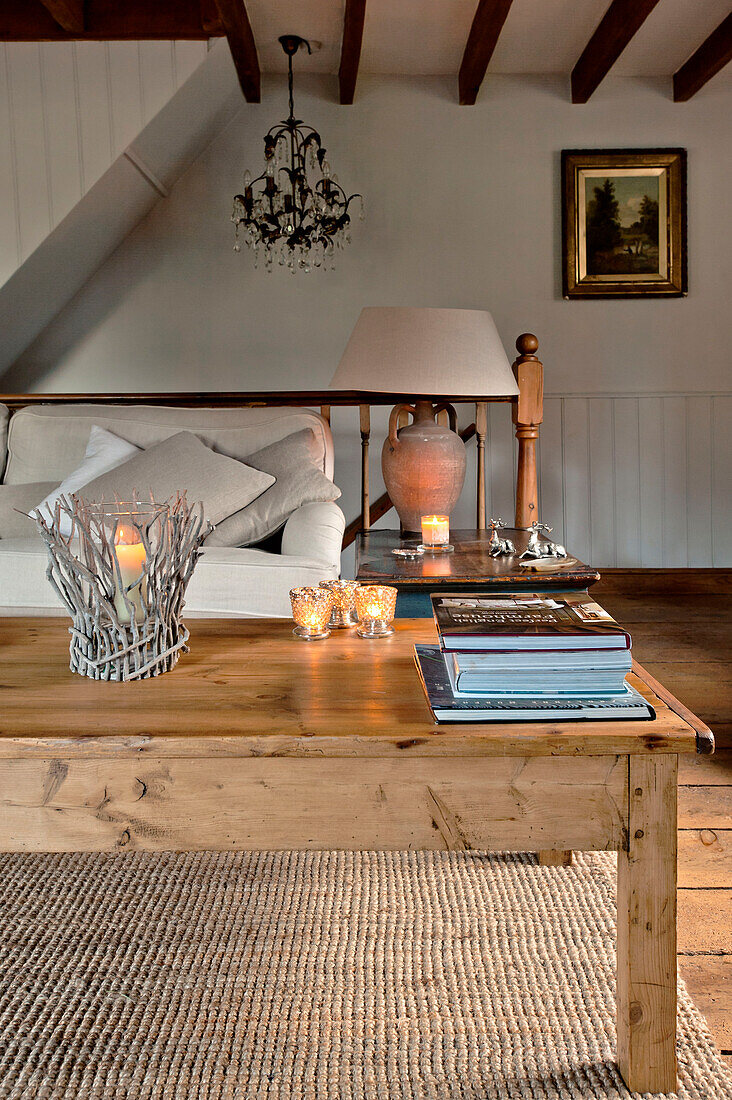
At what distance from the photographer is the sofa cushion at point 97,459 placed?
8.46 ft

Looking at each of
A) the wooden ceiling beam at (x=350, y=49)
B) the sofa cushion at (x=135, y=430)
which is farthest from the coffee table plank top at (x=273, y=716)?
the wooden ceiling beam at (x=350, y=49)

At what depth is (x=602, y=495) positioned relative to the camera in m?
4.52

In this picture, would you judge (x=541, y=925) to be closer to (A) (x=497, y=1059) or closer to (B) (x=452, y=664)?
(A) (x=497, y=1059)

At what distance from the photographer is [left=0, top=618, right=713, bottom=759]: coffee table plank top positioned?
3.09 ft

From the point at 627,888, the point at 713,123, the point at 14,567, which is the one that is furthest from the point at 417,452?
the point at 713,123

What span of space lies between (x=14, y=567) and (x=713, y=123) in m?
4.01

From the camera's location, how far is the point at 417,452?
7.70 feet

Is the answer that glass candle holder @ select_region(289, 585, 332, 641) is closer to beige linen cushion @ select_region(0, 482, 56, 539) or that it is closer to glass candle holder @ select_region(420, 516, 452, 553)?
glass candle holder @ select_region(420, 516, 452, 553)

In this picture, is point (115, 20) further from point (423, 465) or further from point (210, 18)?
point (423, 465)

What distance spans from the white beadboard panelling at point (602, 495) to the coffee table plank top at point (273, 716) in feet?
11.1

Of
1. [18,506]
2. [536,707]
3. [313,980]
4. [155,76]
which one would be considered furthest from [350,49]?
[313,980]

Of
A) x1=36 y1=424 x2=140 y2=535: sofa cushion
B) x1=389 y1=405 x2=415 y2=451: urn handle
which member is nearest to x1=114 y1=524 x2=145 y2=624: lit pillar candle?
x1=389 y1=405 x2=415 y2=451: urn handle

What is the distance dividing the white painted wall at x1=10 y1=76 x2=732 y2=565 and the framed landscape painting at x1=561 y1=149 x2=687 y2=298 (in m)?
0.07

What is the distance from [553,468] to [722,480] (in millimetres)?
873
